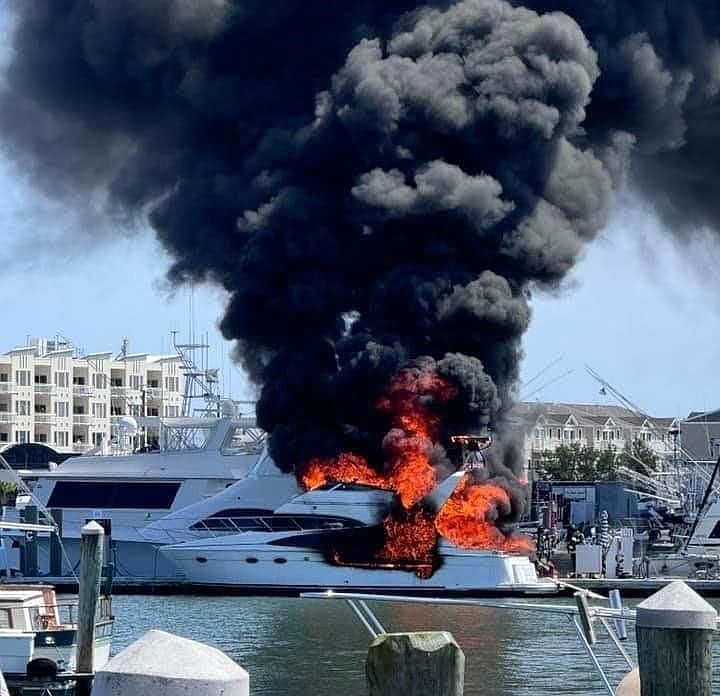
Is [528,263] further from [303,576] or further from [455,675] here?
[455,675]

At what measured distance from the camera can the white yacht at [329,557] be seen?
165 feet

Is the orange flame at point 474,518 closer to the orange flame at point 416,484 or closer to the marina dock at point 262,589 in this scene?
the orange flame at point 416,484

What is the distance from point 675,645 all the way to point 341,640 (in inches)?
1162

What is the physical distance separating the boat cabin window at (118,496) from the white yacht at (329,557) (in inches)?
274

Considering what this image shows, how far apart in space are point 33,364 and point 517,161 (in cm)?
6516

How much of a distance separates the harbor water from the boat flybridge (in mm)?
9367

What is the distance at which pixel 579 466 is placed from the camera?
104 metres

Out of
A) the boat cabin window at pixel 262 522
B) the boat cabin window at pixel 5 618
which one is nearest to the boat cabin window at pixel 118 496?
the boat cabin window at pixel 262 522

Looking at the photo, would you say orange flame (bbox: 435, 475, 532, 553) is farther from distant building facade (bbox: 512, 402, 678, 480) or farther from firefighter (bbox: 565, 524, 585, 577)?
distant building facade (bbox: 512, 402, 678, 480)

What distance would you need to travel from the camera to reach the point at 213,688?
6430mm

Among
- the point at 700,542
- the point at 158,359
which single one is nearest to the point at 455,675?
the point at 700,542

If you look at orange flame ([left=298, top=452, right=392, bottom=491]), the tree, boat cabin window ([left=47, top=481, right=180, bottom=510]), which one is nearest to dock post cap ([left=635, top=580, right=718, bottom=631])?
orange flame ([left=298, top=452, right=392, bottom=491])

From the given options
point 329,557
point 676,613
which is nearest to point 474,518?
point 329,557

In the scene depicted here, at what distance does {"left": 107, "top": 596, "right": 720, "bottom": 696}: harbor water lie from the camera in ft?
99.9
